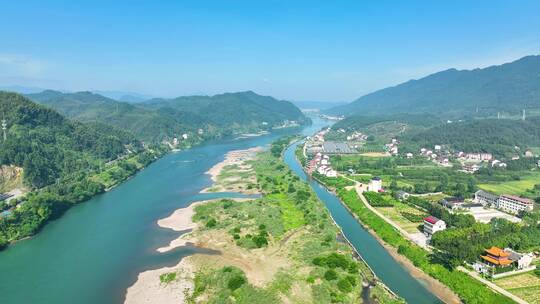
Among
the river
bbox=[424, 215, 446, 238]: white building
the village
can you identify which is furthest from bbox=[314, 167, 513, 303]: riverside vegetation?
bbox=[424, 215, 446, 238]: white building

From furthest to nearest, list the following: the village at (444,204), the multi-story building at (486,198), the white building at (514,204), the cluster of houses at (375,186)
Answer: the cluster of houses at (375,186) → the multi-story building at (486,198) → the white building at (514,204) → the village at (444,204)

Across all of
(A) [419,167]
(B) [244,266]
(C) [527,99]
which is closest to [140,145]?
(A) [419,167]

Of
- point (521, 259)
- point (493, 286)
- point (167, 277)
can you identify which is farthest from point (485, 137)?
point (167, 277)

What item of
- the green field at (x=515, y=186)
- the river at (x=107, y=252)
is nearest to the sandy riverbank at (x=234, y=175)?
the river at (x=107, y=252)

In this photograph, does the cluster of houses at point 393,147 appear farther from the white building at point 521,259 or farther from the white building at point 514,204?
the white building at point 521,259

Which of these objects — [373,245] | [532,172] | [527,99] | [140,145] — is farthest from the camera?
[527,99]

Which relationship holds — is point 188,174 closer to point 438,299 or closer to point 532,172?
point 438,299

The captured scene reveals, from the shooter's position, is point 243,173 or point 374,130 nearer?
point 243,173
